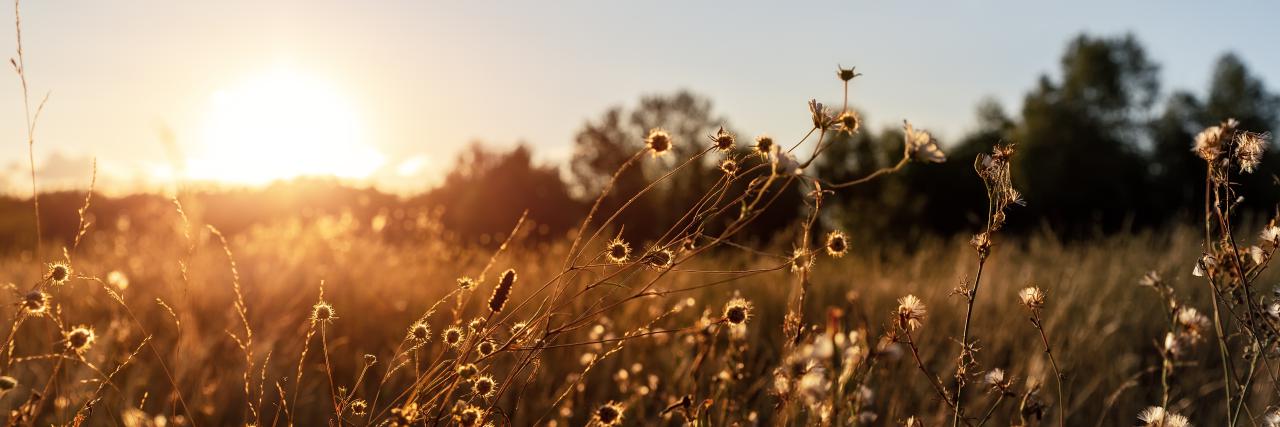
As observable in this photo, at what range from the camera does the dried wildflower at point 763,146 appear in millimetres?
1225

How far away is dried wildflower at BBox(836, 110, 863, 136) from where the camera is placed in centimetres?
121

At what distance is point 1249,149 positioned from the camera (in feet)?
4.97

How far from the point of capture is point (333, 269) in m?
5.12

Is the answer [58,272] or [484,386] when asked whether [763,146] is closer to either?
[484,386]

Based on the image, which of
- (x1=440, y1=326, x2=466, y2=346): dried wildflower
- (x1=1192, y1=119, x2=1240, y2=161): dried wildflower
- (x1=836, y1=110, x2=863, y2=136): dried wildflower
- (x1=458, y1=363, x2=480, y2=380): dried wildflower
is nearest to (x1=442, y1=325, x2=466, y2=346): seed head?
(x1=440, y1=326, x2=466, y2=346): dried wildflower

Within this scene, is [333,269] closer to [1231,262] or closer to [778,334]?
[778,334]

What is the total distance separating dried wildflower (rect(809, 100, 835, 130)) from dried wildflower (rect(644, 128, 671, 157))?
0.79ft

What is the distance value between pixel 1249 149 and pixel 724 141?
3.29ft

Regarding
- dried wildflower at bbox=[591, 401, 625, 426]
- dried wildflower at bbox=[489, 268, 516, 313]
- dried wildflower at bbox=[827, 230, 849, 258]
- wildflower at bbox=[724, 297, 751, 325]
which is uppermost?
dried wildflower at bbox=[827, 230, 849, 258]

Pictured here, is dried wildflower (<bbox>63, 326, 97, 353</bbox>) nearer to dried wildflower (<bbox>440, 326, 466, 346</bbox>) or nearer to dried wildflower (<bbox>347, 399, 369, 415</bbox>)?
dried wildflower (<bbox>347, 399, 369, 415</bbox>)

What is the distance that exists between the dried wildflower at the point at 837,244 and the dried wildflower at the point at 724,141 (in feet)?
0.74

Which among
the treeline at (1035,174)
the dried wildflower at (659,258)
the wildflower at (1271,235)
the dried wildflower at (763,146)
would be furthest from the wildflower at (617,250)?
the treeline at (1035,174)

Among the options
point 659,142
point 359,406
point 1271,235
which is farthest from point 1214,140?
point 359,406

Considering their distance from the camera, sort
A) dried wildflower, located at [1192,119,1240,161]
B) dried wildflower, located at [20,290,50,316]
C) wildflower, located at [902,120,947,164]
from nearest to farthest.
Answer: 1. wildflower, located at [902,120,947,164]
2. dried wildflower, located at [20,290,50,316]
3. dried wildflower, located at [1192,119,1240,161]
